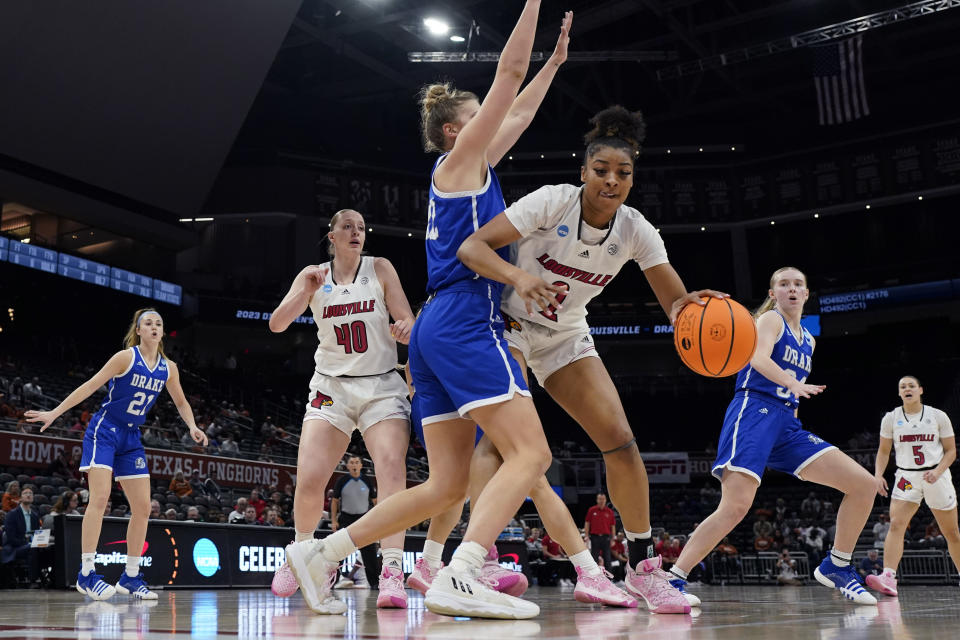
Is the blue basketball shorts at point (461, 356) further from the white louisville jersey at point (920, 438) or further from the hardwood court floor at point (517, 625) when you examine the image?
the white louisville jersey at point (920, 438)

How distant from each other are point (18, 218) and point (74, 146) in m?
3.46

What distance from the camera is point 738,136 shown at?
3462cm

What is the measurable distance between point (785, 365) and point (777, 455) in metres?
0.59

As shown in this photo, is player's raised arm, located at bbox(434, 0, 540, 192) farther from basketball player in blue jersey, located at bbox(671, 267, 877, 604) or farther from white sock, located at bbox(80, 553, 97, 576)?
white sock, located at bbox(80, 553, 97, 576)

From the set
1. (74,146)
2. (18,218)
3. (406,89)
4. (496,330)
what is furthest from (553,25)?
(496,330)

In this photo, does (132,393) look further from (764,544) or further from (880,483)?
(764,544)

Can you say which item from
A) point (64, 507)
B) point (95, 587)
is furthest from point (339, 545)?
point (64, 507)

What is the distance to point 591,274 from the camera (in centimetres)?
420

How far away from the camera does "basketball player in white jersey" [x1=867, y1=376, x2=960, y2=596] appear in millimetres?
8547

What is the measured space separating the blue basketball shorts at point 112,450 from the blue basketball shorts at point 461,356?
175 inches

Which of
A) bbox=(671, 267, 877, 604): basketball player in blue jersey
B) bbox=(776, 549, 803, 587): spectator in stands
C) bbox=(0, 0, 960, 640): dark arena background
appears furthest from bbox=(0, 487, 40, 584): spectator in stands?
bbox=(776, 549, 803, 587): spectator in stands

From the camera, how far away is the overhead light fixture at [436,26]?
27.2m

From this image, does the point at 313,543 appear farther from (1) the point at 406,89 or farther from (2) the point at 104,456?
(1) the point at 406,89

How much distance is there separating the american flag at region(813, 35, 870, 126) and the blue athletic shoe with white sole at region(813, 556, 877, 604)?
22.5m
